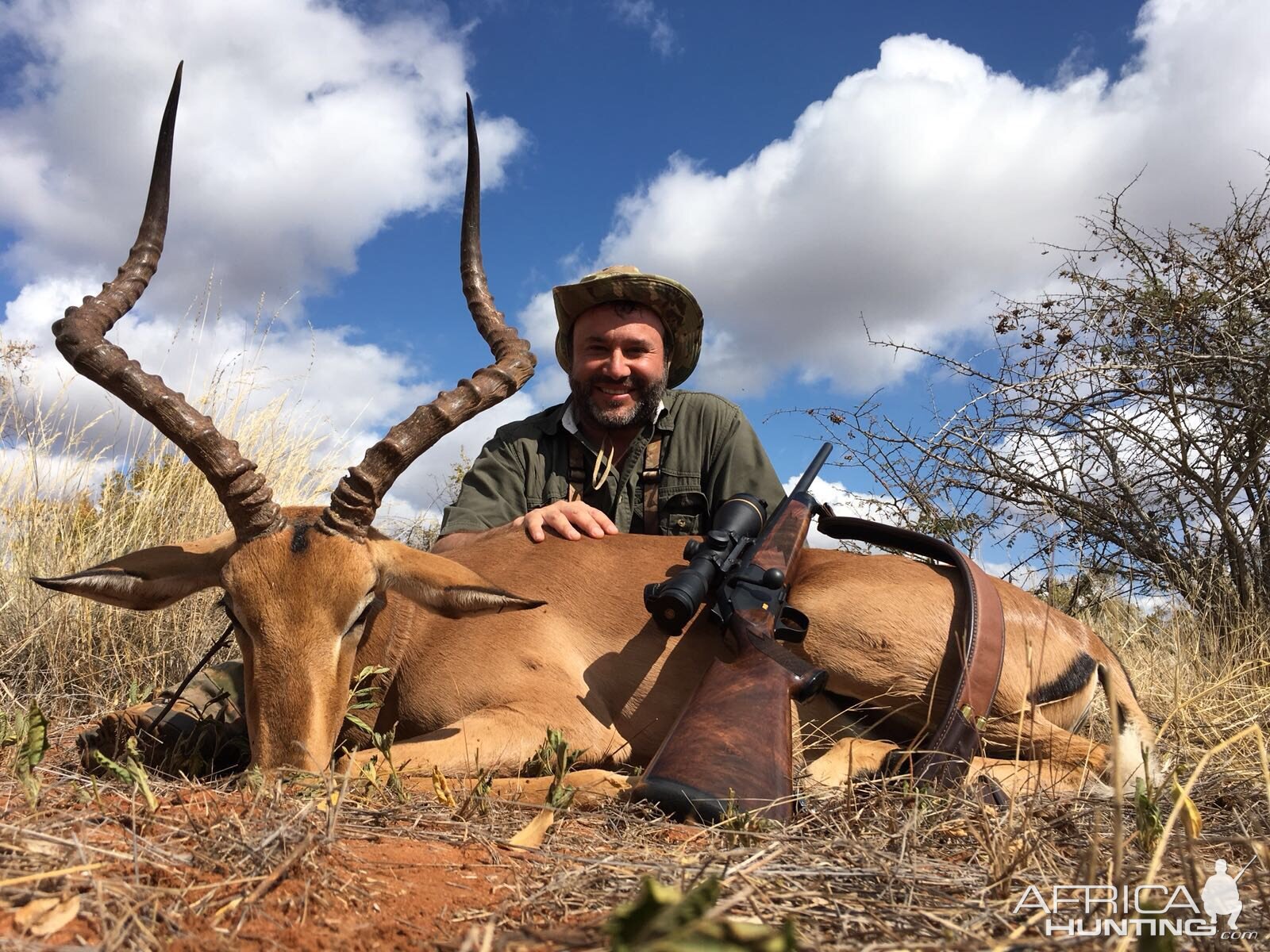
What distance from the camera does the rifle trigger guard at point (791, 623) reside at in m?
3.55

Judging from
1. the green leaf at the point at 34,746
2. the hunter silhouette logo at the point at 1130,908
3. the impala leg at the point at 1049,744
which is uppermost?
the impala leg at the point at 1049,744

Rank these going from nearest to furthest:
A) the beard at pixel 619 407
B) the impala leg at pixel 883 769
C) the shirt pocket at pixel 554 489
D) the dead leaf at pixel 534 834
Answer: the dead leaf at pixel 534 834 → the impala leg at pixel 883 769 → the shirt pocket at pixel 554 489 → the beard at pixel 619 407

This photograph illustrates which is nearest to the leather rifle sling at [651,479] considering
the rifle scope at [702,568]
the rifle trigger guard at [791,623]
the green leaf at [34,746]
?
the rifle scope at [702,568]

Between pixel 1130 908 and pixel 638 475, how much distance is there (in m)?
4.67

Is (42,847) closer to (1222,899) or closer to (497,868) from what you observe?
(497,868)

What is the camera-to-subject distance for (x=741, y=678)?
3.12 meters

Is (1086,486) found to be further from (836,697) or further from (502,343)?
(502,343)

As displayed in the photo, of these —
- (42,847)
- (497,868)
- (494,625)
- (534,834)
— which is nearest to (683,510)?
(494,625)

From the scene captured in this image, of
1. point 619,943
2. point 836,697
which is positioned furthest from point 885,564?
point 619,943

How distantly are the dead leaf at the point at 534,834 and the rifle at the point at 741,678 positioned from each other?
387mm

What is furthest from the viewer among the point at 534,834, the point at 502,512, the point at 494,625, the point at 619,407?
the point at 619,407

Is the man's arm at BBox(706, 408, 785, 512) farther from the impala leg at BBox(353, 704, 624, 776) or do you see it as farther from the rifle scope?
the impala leg at BBox(353, 704, 624, 776)

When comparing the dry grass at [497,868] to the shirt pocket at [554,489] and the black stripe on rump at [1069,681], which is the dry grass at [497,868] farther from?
the shirt pocket at [554,489]

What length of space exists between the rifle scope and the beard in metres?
2.06
